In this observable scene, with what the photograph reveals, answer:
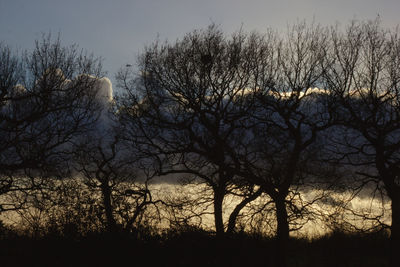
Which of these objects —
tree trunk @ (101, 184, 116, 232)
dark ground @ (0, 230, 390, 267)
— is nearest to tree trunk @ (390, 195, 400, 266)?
dark ground @ (0, 230, 390, 267)

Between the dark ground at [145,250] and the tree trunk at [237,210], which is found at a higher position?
the tree trunk at [237,210]

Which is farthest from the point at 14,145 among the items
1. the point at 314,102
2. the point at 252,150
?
the point at 314,102

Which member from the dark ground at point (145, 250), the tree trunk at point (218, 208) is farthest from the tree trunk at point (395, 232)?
the tree trunk at point (218, 208)

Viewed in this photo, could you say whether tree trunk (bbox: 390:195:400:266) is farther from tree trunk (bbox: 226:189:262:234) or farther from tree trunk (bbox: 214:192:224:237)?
tree trunk (bbox: 214:192:224:237)

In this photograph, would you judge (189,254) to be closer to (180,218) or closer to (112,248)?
(180,218)

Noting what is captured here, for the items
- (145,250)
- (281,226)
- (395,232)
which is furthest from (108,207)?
(395,232)

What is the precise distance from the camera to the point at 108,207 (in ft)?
68.4

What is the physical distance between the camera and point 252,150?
61.7ft

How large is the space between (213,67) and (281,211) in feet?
24.6

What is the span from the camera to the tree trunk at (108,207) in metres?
19.1

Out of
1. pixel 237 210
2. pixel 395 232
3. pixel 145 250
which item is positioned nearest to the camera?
pixel 395 232

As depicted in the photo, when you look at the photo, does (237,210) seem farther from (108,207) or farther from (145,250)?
(108,207)

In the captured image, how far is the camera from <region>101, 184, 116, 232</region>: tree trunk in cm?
1909

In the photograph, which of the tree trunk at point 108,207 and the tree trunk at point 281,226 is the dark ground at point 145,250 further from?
the tree trunk at point 281,226
